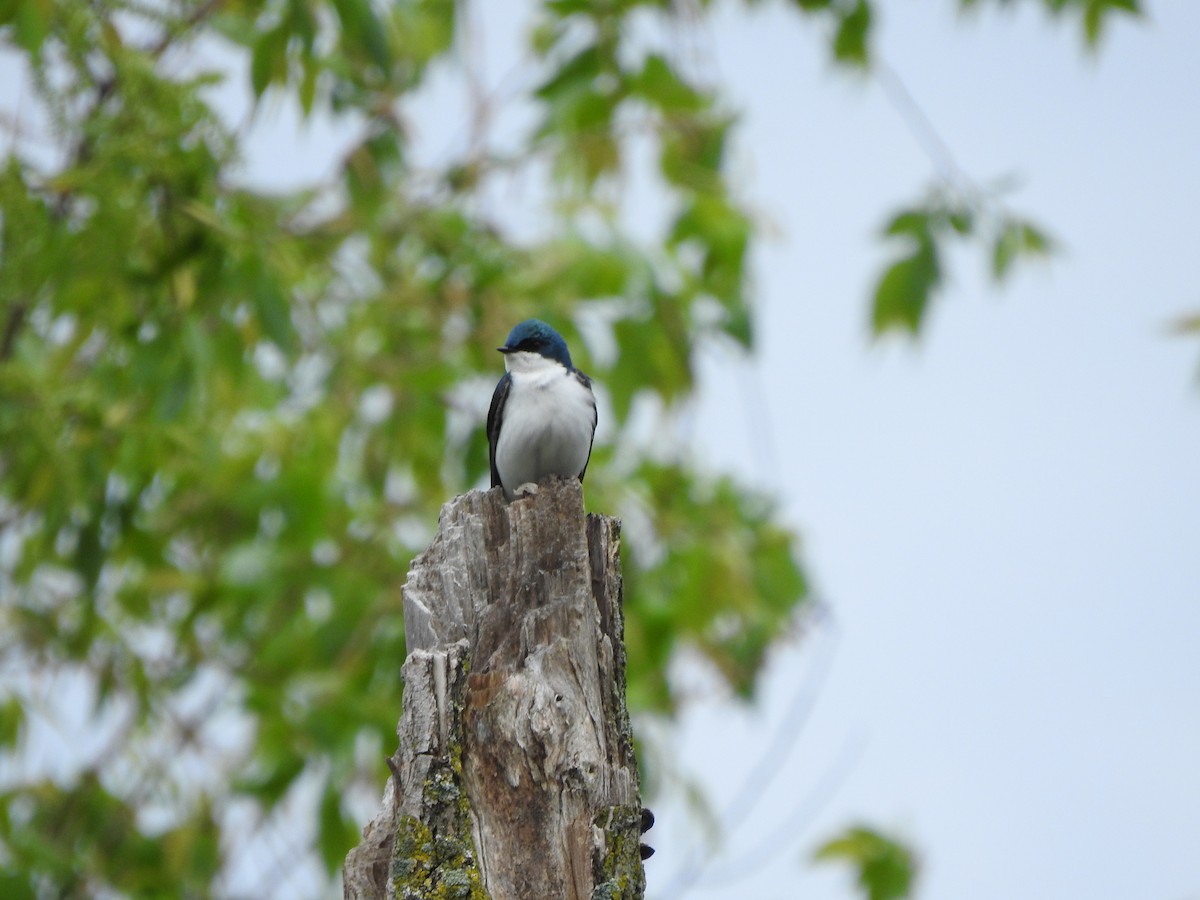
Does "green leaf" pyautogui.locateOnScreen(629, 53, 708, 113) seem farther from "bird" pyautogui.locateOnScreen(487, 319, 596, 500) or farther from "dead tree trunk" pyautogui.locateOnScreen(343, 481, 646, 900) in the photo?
"dead tree trunk" pyautogui.locateOnScreen(343, 481, 646, 900)

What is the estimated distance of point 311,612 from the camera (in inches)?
382

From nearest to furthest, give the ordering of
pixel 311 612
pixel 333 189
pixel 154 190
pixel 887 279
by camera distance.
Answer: pixel 154 190 → pixel 887 279 → pixel 333 189 → pixel 311 612

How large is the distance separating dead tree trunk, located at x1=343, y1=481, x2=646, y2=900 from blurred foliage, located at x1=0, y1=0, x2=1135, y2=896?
104 inches

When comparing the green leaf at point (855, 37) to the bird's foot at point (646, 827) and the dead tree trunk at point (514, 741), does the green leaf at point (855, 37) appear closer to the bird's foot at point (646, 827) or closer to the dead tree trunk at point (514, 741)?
the dead tree trunk at point (514, 741)

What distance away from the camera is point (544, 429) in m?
6.28

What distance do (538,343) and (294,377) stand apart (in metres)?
3.18

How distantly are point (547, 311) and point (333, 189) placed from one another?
5.79 ft

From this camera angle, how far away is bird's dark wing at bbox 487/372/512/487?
661 cm

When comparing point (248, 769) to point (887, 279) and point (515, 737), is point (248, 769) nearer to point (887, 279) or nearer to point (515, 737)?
point (887, 279)

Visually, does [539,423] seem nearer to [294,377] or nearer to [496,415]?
[496,415]

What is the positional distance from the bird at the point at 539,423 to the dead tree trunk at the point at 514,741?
1.86m

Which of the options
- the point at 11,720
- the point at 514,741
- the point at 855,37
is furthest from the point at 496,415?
the point at 11,720

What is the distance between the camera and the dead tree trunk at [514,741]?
3.89m

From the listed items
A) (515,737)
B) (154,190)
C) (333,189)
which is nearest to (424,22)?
(333,189)
